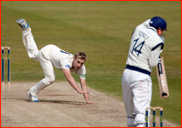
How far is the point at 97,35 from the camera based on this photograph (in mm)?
19422

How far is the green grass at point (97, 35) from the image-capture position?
10.9 meters

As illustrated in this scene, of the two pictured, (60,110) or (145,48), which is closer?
(145,48)

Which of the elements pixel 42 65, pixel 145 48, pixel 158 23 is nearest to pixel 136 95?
pixel 145 48

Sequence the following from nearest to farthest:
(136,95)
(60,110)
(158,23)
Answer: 1. (136,95)
2. (158,23)
3. (60,110)

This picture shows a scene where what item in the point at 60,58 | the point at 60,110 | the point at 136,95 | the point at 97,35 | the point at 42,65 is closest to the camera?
the point at 136,95

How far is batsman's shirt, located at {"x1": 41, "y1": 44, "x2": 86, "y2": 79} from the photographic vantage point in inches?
303

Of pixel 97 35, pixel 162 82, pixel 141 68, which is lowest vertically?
pixel 162 82

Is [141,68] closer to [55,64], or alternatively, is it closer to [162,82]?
[162,82]

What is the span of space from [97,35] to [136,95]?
14.1 metres

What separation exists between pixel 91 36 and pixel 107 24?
350cm

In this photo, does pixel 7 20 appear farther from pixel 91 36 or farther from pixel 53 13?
pixel 91 36

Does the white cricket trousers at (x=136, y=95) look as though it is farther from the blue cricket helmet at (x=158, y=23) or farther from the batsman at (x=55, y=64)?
the batsman at (x=55, y=64)

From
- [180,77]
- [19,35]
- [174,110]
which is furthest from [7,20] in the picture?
[174,110]

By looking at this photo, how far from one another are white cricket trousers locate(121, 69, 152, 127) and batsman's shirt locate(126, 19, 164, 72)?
0.51 feet
